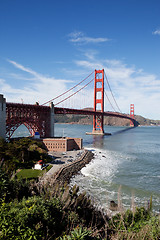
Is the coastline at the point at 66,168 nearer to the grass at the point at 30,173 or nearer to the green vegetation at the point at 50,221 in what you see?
the grass at the point at 30,173

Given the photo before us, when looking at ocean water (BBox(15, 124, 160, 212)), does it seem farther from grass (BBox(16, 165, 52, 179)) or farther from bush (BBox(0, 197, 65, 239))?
bush (BBox(0, 197, 65, 239))

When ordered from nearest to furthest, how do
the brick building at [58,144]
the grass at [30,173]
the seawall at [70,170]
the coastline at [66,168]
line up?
the grass at [30,173] < the coastline at [66,168] < the seawall at [70,170] < the brick building at [58,144]

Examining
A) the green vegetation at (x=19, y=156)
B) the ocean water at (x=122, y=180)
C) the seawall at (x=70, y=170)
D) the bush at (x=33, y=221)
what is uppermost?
the bush at (x=33, y=221)

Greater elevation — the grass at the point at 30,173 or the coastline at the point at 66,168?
the grass at the point at 30,173

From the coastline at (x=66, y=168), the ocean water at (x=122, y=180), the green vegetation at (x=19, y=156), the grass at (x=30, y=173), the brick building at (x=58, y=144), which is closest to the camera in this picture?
the ocean water at (x=122, y=180)

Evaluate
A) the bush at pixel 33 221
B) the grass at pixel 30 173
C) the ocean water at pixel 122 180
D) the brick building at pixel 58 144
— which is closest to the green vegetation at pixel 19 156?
the grass at pixel 30 173

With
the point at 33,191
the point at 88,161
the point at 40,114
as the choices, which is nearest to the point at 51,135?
the point at 40,114

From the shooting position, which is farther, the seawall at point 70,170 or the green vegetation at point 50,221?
the seawall at point 70,170

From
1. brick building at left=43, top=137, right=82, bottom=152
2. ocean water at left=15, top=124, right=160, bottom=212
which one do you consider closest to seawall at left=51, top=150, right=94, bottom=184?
ocean water at left=15, top=124, right=160, bottom=212

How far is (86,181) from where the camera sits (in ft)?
85.0

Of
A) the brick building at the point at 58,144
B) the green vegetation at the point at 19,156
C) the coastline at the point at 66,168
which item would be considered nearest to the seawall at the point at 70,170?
the coastline at the point at 66,168

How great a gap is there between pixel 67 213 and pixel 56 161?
23.3m

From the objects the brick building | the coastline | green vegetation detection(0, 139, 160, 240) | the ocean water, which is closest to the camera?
green vegetation detection(0, 139, 160, 240)

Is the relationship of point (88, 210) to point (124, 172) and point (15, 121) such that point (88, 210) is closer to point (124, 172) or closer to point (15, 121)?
point (124, 172)
